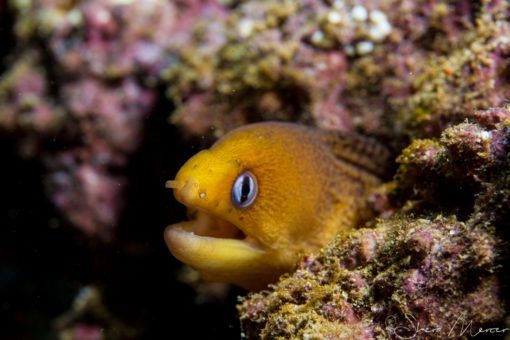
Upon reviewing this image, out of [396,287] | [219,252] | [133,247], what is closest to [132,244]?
[133,247]

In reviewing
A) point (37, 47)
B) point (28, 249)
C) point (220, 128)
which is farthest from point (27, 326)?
point (220, 128)

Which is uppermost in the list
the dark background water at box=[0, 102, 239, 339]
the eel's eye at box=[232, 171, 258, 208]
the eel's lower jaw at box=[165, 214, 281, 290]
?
the dark background water at box=[0, 102, 239, 339]

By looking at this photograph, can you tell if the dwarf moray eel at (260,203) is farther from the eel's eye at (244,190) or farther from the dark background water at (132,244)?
the dark background water at (132,244)

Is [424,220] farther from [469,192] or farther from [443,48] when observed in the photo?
[443,48]

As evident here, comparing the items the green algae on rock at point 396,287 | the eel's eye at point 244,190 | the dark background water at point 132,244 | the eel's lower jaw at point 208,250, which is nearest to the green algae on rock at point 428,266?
the green algae on rock at point 396,287
